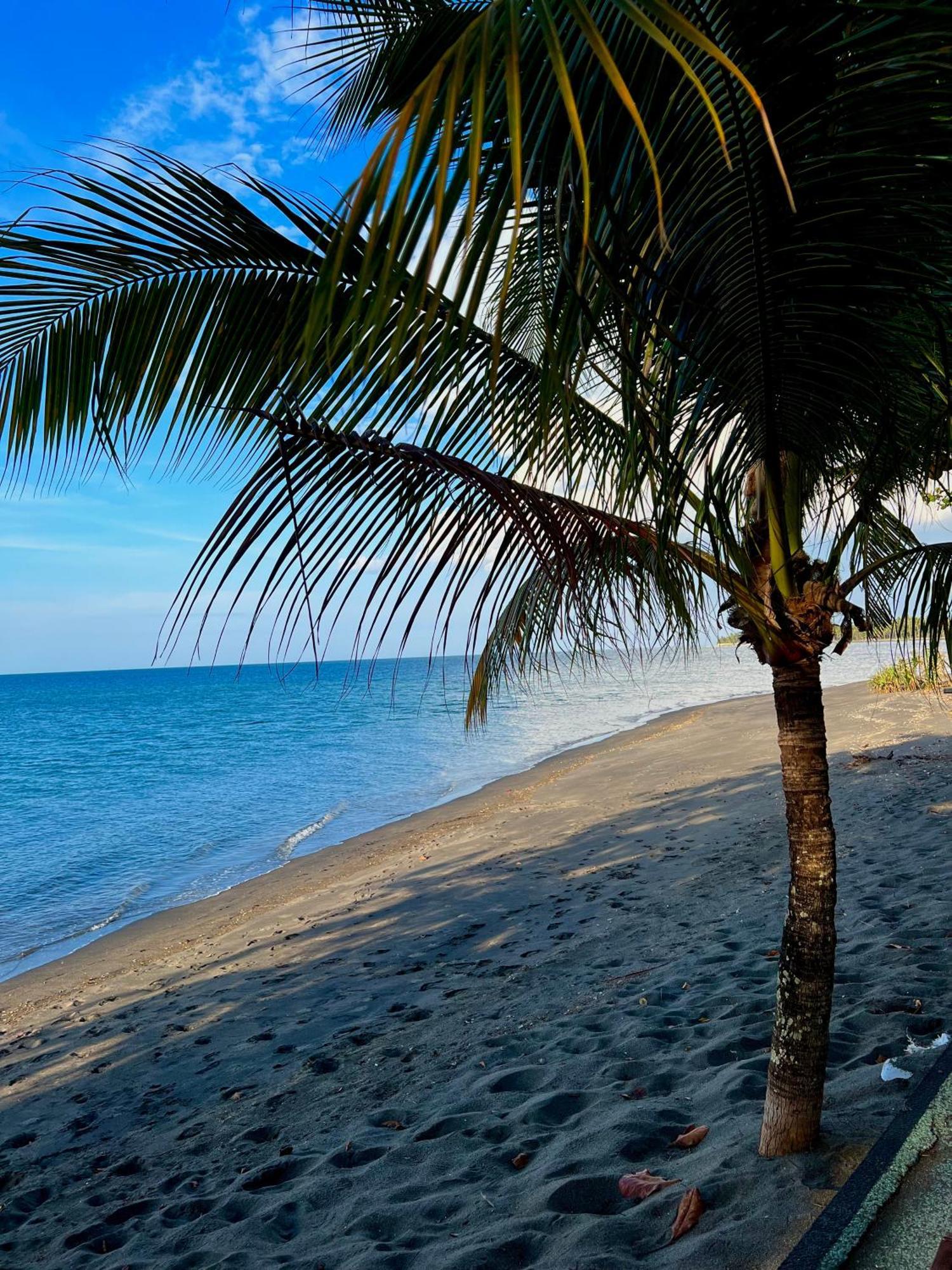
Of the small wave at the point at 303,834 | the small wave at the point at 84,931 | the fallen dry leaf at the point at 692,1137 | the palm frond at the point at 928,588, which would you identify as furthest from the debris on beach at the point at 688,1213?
the small wave at the point at 303,834

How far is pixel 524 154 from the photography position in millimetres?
1621

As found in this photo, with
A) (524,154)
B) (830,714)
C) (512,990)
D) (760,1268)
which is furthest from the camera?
(830,714)

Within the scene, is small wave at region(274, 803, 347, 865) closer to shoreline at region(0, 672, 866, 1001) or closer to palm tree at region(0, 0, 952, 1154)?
shoreline at region(0, 672, 866, 1001)

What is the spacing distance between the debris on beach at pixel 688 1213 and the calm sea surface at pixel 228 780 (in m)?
1.76

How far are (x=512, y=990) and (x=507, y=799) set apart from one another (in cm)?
889

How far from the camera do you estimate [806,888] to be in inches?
96.3

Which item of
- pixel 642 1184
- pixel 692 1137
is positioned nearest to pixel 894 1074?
pixel 692 1137

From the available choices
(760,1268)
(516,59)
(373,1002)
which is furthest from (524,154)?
(373,1002)

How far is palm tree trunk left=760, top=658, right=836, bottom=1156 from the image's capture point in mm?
2434

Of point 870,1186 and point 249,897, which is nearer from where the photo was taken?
point 870,1186

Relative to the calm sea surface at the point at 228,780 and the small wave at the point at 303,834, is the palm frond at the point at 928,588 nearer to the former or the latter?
the calm sea surface at the point at 228,780

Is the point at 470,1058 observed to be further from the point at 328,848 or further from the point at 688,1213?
the point at 328,848

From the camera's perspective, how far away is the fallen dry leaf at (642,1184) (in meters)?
2.71

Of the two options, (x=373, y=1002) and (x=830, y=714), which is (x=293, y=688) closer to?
(x=830, y=714)
